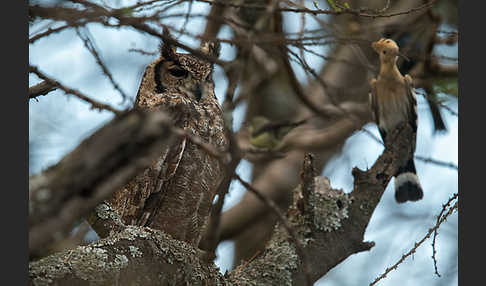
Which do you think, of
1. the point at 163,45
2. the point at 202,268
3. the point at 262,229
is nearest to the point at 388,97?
the point at 163,45

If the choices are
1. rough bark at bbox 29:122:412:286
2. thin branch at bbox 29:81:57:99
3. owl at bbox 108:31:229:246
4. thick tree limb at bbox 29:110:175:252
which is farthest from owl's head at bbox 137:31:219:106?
thick tree limb at bbox 29:110:175:252

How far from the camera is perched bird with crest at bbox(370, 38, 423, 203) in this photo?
3.02 metres

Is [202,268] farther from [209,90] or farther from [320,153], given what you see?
[320,153]

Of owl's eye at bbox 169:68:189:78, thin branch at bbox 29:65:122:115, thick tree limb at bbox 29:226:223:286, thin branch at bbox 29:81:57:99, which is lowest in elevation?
thick tree limb at bbox 29:226:223:286

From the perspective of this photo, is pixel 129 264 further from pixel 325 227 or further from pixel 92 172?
pixel 325 227

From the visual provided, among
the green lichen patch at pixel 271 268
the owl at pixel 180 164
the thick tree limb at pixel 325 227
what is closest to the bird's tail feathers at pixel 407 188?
the thick tree limb at pixel 325 227

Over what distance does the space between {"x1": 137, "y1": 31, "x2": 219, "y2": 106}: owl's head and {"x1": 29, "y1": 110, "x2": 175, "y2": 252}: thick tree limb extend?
198 cm

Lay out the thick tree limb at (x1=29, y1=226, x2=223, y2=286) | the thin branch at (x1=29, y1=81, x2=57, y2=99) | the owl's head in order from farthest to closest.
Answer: the owl's head, the thin branch at (x1=29, y1=81, x2=57, y2=99), the thick tree limb at (x1=29, y1=226, x2=223, y2=286)

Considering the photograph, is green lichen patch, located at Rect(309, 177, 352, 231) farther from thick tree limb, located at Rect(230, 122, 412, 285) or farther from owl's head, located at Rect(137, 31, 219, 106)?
owl's head, located at Rect(137, 31, 219, 106)

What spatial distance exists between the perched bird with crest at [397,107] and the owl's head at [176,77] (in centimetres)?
99

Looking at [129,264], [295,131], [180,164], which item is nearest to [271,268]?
[180,164]

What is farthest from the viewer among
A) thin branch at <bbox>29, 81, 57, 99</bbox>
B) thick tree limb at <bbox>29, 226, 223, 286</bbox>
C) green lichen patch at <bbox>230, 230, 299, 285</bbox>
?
green lichen patch at <bbox>230, 230, 299, 285</bbox>

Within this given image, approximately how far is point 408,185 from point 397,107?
468mm

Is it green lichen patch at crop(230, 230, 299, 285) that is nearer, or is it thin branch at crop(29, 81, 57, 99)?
thin branch at crop(29, 81, 57, 99)
